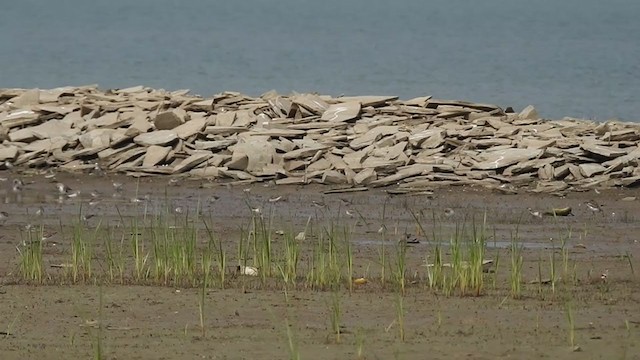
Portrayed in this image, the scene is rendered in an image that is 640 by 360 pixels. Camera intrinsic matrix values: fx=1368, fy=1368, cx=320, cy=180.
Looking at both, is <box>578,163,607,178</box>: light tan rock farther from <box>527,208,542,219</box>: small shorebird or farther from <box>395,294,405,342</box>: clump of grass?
<box>395,294,405,342</box>: clump of grass

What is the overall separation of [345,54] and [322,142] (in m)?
28.2

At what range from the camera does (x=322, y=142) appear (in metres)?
14.9

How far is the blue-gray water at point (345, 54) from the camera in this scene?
99.9 feet

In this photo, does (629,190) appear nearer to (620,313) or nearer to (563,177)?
(563,177)

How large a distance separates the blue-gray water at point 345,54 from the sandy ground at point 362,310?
44.2 feet

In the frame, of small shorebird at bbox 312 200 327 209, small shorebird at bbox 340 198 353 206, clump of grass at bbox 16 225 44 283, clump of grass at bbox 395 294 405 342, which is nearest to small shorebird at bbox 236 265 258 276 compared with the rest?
clump of grass at bbox 16 225 44 283

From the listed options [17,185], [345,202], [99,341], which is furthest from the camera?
[17,185]

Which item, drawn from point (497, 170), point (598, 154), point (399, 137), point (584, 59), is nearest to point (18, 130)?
point (399, 137)

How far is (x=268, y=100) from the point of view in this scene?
16562mm

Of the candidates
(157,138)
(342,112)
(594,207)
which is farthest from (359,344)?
(342,112)

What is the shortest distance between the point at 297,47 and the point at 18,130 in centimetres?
3039

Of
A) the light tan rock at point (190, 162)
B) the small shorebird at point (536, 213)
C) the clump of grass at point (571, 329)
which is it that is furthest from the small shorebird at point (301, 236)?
the light tan rock at point (190, 162)

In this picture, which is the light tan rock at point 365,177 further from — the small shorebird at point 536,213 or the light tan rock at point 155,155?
the light tan rock at point 155,155

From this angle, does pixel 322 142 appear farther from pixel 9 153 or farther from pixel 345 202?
pixel 9 153
